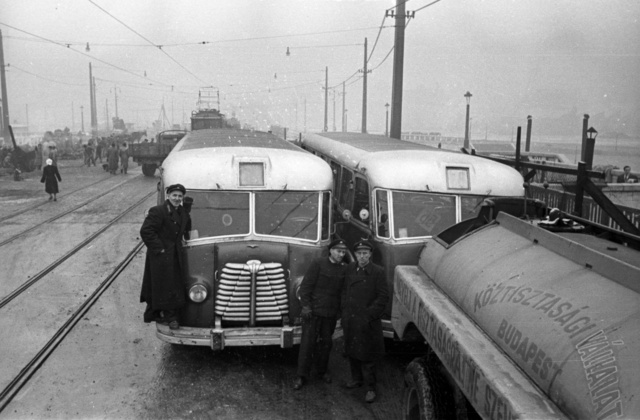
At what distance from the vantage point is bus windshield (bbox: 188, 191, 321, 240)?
6.71m

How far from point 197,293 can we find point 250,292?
571 millimetres

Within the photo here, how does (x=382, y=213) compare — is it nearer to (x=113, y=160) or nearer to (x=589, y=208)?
(x=589, y=208)

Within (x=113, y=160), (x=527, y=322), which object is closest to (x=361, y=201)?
(x=527, y=322)

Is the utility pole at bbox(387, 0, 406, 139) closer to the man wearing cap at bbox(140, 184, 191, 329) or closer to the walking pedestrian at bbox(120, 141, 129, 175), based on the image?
Result: the man wearing cap at bbox(140, 184, 191, 329)

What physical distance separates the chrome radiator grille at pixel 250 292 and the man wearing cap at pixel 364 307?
988 millimetres

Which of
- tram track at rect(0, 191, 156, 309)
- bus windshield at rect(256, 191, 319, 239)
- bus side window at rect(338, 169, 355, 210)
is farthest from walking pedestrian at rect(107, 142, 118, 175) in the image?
bus windshield at rect(256, 191, 319, 239)

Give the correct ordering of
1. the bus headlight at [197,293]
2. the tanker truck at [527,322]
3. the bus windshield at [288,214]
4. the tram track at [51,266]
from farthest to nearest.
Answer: the tram track at [51,266] < the bus windshield at [288,214] < the bus headlight at [197,293] < the tanker truck at [527,322]

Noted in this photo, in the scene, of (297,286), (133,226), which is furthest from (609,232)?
(133,226)

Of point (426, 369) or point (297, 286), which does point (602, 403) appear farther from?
point (297, 286)

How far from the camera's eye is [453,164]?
7375 mm

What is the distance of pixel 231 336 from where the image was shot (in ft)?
20.8

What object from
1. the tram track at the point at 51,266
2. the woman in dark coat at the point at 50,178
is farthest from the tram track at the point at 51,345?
the woman in dark coat at the point at 50,178

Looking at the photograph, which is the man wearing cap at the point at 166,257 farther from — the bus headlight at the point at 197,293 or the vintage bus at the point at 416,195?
the vintage bus at the point at 416,195

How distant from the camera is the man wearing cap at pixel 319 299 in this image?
6.00m
